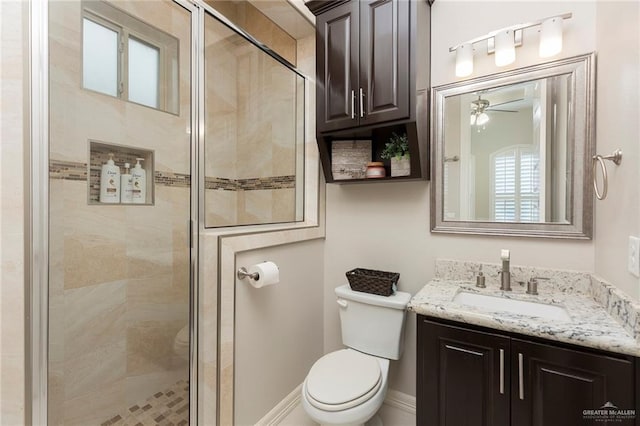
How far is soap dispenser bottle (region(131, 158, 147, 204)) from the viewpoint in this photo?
147cm

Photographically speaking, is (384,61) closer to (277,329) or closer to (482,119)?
(482,119)

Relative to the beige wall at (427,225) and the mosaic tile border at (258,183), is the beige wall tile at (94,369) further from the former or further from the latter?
the beige wall at (427,225)

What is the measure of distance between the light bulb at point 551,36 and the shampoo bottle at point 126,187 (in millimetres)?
2063

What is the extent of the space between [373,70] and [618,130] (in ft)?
3.60

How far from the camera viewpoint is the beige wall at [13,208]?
3.38 feet

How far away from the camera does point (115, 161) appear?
4.61 feet

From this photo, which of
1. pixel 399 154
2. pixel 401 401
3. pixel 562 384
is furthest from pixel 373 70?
pixel 401 401

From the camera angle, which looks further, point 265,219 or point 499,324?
point 265,219

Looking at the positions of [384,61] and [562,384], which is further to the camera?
[384,61]

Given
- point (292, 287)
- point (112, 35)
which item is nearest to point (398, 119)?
point (292, 287)

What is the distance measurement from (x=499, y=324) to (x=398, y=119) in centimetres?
106

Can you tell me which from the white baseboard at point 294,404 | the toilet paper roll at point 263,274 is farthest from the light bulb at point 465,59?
the white baseboard at point 294,404

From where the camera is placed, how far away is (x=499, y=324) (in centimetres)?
112

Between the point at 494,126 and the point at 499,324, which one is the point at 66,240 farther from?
the point at 494,126
